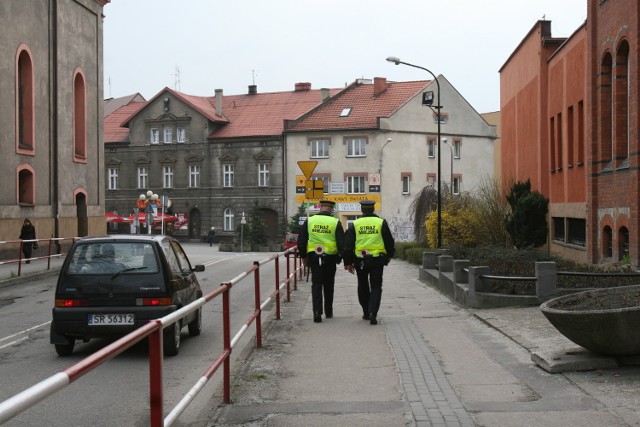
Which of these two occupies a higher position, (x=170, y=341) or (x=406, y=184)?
(x=406, y=184)

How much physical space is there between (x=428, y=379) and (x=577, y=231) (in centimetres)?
1828

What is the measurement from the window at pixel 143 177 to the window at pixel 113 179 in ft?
Result: 7.88

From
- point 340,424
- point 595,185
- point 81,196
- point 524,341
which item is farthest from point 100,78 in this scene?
point 340,424

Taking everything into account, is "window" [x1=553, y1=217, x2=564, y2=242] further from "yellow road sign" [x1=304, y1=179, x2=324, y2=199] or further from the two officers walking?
the two officers walking

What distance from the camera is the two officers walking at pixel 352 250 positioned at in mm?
12266

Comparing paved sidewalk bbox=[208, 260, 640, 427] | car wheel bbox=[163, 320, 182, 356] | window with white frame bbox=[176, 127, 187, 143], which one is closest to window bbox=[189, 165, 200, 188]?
window with white frame bbox=[176, 127, 187, 143]

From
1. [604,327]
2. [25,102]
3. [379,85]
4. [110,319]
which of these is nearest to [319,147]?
[379,85]

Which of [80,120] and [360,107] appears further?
[360,107]

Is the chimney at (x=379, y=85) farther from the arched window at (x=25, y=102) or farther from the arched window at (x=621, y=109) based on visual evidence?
the arched window at (x=621, y=109)

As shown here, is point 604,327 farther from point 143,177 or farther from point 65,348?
point 143,177

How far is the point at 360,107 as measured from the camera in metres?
→ 66.1

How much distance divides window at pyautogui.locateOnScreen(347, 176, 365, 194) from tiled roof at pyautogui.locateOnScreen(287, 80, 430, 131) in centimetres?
387

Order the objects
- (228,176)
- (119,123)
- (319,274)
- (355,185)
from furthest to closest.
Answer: (119,123) < (228,176) < (355,185) < (319,274)

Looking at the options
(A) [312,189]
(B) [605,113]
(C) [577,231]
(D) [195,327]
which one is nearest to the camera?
(D) [195,327]
